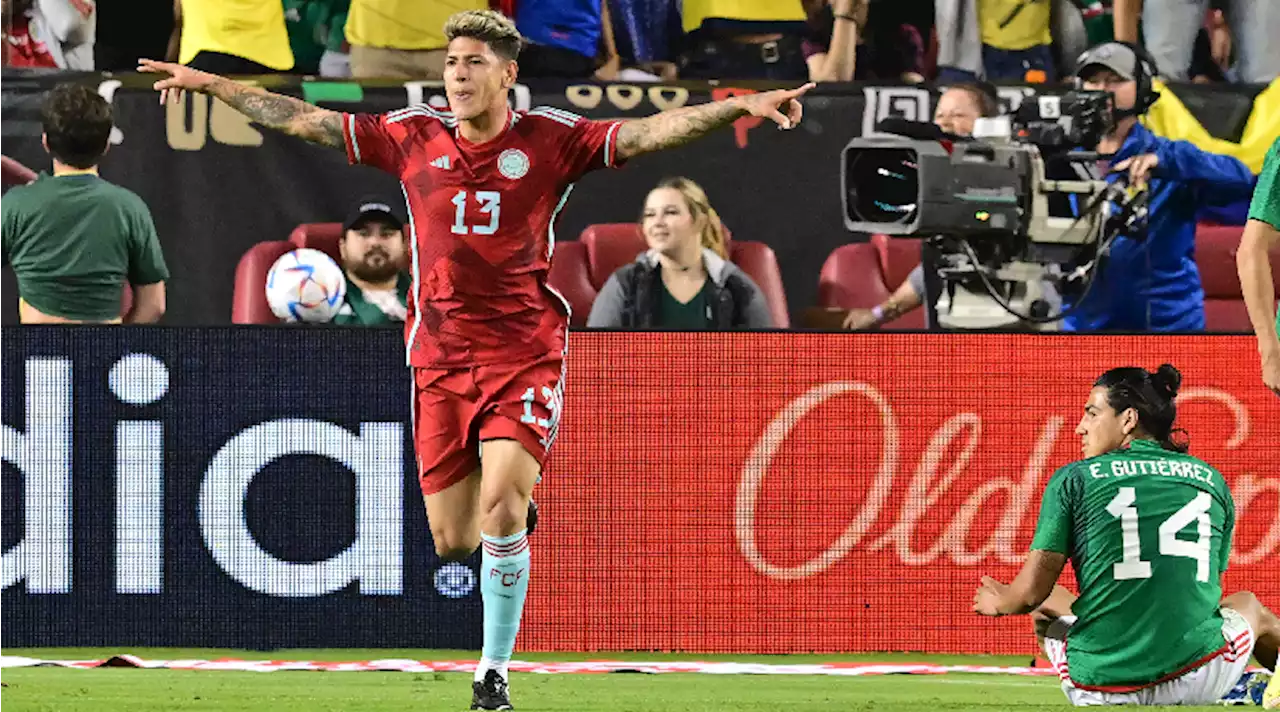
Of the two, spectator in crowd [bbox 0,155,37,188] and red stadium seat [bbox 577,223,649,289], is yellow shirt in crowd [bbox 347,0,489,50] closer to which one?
red stadium seat [bbox 577,223,649,289]

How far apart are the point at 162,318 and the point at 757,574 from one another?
10.3ft

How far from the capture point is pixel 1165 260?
10414 millimetres

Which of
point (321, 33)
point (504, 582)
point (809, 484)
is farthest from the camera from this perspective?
point (321, 33)

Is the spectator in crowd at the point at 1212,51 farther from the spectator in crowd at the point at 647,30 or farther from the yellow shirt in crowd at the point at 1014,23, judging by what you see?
the spectator in crowd at the point at 647,30

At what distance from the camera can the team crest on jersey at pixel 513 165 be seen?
7.20 metres

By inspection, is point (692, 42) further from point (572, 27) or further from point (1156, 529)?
point (1156, 529)

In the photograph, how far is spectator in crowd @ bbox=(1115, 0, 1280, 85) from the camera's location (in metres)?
11.8

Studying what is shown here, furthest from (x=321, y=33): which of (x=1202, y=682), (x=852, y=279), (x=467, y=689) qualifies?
(x=1202, y=682)

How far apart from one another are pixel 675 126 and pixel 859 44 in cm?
548

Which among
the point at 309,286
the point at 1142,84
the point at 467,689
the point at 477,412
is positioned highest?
the point at 1142,84

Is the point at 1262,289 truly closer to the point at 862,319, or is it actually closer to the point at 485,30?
the point at 485,30

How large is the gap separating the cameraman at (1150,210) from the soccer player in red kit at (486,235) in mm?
3723

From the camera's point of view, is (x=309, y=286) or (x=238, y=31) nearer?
(x=309, y=286)

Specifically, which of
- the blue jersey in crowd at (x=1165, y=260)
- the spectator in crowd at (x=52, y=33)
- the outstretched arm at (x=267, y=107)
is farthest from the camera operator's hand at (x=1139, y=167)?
the spectator in crowd at (x=52, y=33)
